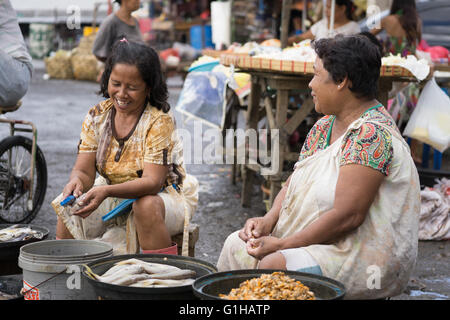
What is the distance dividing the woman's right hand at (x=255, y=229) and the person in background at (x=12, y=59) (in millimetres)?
2127

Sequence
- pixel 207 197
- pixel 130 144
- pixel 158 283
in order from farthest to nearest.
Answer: pixel 207 197
pixel 130 144
pixel 158 283

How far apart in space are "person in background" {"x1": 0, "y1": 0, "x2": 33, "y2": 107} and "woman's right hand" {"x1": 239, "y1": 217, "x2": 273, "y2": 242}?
2127mm

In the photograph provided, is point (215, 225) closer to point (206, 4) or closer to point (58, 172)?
point (58, 172)

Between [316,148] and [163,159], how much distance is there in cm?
81

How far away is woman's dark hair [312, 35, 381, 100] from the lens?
8.52 feet

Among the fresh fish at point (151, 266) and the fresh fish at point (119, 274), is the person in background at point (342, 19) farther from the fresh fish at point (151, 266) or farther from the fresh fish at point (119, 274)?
the fresh fish at point (119, 274)

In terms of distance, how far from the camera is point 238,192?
21.3 feet

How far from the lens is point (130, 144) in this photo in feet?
10.9

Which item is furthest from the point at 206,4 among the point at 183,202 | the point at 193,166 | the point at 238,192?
the point at 183,202

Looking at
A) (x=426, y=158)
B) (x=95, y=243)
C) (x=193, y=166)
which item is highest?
(x=95, y=243)

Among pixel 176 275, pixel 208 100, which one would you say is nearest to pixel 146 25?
pixel 208 100

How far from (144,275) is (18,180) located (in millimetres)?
2605

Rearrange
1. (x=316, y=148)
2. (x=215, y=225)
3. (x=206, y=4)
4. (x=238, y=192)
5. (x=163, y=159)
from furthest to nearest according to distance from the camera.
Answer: (x=206, y=4) → (x=238, y=192) → (x=215, y=225) → (x=163, y=159) → (x=316, y=148)

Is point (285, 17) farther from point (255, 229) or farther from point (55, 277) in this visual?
point (55, 277)
